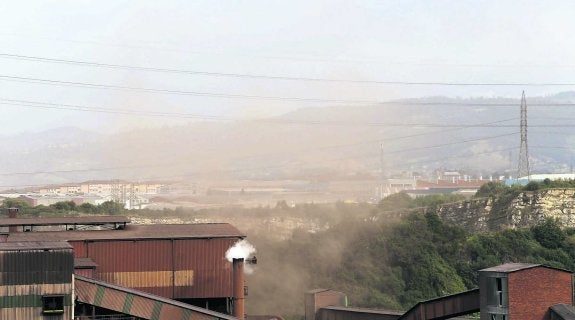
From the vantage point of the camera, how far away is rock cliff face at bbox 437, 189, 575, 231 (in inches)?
3848

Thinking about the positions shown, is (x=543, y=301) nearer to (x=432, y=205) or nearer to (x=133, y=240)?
(x=133, y=240)

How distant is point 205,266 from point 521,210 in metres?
53.9

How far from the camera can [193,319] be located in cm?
4109

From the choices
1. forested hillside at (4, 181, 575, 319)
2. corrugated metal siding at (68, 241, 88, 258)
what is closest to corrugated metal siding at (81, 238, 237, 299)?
corrugated metal siding at (68, 241, 88, 258)

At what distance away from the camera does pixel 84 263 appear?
163 ft

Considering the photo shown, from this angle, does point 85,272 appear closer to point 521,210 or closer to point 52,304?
point 52,304

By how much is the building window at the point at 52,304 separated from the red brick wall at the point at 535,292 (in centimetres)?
1800

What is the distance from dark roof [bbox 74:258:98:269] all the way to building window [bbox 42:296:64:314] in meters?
10.3

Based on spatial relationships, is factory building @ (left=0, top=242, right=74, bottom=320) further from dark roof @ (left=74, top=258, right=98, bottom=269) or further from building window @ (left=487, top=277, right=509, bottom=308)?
building window @ (left=487, top=277, right=509, bottom=308)

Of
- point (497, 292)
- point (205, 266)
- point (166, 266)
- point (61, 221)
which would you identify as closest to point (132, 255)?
point (166, 266)

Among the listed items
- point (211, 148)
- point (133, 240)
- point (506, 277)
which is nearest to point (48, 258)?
point (133, 240)

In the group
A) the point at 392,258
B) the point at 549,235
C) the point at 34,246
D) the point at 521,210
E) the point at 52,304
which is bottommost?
the point at 392,258

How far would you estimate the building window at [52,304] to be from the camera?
125ft

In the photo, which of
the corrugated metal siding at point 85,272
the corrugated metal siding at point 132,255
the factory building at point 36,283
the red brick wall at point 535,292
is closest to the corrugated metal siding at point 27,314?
the factory building at point 36,283
